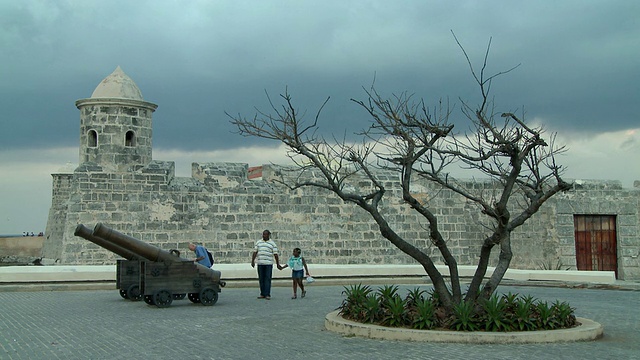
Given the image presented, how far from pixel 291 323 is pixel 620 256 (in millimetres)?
13263

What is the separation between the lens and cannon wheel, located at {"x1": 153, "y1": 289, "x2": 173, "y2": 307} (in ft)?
39.3

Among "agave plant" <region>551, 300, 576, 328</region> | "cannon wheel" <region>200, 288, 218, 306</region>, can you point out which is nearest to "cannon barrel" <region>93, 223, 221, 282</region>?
"cannon wheel" <region>200, 288, 218, 306</region>

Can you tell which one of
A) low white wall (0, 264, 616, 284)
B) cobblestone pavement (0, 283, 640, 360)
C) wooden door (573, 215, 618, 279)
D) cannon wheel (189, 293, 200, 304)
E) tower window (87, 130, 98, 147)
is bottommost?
cobblestone pavement (0, 283, 640, 360)

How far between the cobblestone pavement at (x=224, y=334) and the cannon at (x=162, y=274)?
0.20 m

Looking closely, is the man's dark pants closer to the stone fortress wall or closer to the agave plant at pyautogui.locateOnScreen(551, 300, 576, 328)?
the stone fortress wall

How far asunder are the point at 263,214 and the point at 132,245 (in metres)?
6.28

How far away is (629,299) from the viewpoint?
547 inches

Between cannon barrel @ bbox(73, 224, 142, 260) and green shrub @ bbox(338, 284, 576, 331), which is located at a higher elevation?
cannon barrel @ bbox(73, 224, 142, 260)

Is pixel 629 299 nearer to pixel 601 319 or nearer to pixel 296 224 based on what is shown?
pixel 601 319

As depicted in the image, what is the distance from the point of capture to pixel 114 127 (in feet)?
56.6

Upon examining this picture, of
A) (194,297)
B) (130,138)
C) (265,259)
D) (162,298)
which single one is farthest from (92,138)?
(162,298)

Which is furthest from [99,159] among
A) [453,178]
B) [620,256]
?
[620,256]

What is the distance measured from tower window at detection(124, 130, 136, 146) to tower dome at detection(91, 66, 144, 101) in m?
0.79

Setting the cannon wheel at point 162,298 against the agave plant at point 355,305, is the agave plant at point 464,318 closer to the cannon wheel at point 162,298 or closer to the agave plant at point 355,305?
the agave plant at point 355,305
